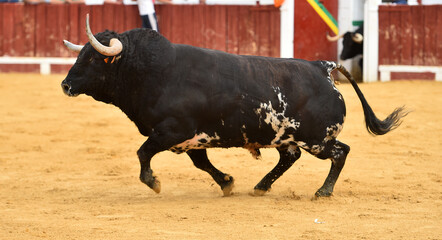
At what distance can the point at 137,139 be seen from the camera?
9.67 metres

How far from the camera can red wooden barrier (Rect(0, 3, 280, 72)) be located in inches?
545

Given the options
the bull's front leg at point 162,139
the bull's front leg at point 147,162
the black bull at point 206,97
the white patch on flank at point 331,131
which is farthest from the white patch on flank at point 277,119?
the bull's front leg at point 147,162

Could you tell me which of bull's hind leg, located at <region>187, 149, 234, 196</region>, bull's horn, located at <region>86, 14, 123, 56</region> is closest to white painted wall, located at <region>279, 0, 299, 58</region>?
bull's hind leg, located at <region>187, 149, 234, 196</region>

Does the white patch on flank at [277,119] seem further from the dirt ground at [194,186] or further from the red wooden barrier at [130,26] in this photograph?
the red wooden barrier at [130,26]

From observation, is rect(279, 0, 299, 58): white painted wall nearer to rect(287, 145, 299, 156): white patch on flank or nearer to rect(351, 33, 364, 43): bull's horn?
rect(351, 33, 364, 43): bull's horn

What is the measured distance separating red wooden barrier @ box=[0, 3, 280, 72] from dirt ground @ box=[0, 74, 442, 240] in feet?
8.89

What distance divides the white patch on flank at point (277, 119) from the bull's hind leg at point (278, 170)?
312 mm

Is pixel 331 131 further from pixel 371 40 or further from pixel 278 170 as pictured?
pixel 371 40

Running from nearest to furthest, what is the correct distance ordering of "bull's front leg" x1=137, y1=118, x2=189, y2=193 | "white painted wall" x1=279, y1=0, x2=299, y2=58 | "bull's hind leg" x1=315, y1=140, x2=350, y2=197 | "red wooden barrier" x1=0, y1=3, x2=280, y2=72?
"bull's front leg" x1=137, y1=118, x2=189, y2=193
"bull's hind leg" x1=315, y1=140, x2=350, y2=197
"white painted wall" x1=279, y1=0, x2=299, y2=58
"red wooden barrier" x1=0, y1=3, x2=280, y2=72

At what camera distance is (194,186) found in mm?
7121

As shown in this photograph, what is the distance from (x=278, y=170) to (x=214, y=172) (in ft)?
1.60

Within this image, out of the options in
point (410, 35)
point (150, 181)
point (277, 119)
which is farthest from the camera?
point (410, 35)

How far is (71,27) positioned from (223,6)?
243cm

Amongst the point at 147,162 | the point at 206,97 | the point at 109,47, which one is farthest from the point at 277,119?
the point at 109,47
